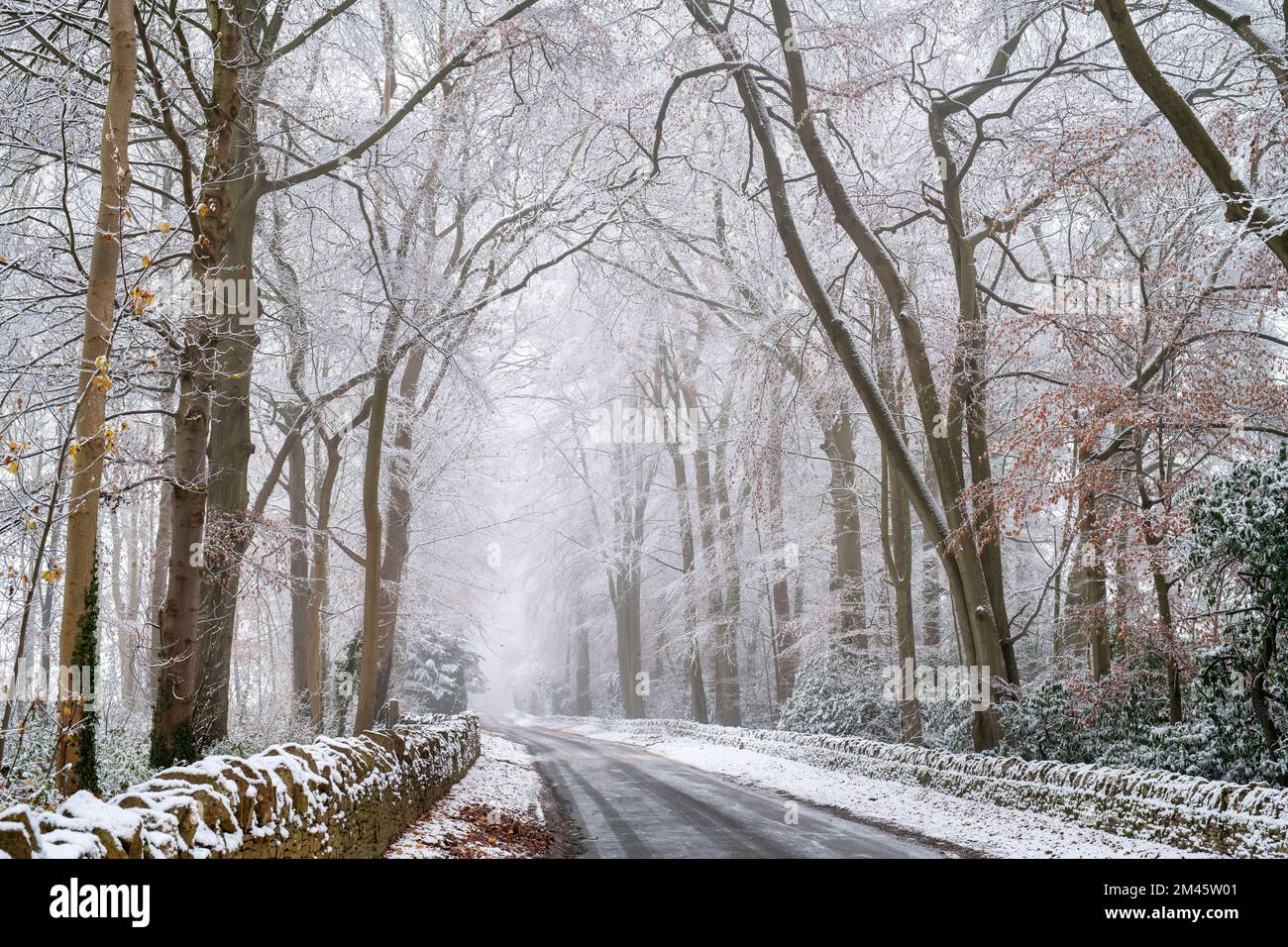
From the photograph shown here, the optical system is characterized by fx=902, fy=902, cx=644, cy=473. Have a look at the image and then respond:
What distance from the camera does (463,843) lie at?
775 cm

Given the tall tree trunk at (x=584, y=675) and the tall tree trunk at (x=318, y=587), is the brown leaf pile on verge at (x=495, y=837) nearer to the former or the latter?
the tall tree trunk at (x=318, y=587)

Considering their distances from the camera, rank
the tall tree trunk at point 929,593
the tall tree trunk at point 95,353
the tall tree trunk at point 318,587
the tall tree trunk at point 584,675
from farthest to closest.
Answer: the tall tree trunk at point 584,675 → the tall tree trunk at point 929,593 → the tall tree trunk at point 318,587 → the tall tree trunk at point 95,353

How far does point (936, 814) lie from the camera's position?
33.5 ft

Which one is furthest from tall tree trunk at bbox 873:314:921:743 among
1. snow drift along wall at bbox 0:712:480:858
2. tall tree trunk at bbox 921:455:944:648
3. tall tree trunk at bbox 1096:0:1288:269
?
snow drift along wall at bbox 0:712:480:858

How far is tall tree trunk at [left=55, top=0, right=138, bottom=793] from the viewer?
5.39 metres

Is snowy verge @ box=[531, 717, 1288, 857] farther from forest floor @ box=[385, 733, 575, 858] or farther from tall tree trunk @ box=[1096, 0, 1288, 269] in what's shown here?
tall tree trunk @ box=[1096, 0, 1288, 269]

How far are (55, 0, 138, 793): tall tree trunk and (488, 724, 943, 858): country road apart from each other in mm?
Answer: 4314

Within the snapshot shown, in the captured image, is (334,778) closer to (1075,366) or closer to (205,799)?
(205,799)

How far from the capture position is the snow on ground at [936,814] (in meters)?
7.84

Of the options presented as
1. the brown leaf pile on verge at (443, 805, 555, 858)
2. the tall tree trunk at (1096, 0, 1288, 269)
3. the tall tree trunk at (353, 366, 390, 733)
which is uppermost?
the tall tree trunk at (1096, 0, 1288, 269)

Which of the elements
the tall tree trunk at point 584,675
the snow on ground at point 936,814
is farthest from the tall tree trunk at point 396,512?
the tall tree trunk at point 584,675

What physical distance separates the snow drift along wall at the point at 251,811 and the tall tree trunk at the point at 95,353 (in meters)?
1.33

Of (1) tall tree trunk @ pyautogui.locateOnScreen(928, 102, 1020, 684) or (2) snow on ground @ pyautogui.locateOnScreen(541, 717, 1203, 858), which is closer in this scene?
(2) snow on ground @ pyautogui.locateOnScreen(541, 717, 1203, 858)
